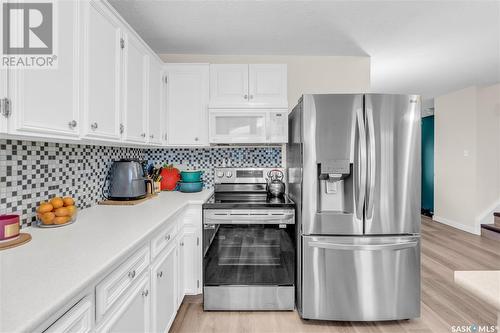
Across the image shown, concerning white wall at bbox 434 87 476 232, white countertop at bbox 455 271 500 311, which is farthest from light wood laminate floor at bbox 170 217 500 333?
white wall at bbox 434 87 476 232

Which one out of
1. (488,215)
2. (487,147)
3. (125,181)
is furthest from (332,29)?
(488,215)

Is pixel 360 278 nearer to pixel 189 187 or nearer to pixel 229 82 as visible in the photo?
pixel 189 187

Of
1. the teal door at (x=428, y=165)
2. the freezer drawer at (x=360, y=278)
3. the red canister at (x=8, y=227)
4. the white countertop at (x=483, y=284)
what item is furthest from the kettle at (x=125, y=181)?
the teal door at (x=428, y=165)

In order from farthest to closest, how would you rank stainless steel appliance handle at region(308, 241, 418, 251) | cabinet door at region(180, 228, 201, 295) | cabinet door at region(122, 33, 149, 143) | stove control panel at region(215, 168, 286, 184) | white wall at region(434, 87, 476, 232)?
white wall at region(434, 87, 476, 232)
stove control panel at region(215, 168, 286, 184)
cabinet door at region(180, 228, 201, 295)
stainless steel appliance handle at region(308, 241, 418, 251)
cabinet door at region(122, 33, 149, 143)

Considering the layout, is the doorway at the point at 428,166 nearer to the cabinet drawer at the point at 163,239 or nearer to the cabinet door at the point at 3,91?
the cabinet drawer at the point at 163,239

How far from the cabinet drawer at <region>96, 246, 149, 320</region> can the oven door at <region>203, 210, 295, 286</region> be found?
787 mm

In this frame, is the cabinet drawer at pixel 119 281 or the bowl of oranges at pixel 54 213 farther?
the bowl of oranges at pixel 54 213

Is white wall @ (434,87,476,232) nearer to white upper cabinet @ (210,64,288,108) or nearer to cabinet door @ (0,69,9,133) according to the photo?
white upper cabinet @ (210,64,288,108)

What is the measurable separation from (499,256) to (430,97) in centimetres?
322

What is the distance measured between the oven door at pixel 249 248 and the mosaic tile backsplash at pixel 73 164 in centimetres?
88

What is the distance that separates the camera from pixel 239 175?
2.81 meters

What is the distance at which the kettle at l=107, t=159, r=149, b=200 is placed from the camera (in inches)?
81.4

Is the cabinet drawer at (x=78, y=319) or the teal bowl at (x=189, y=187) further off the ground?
the teal bowl at (x=189, y=187)

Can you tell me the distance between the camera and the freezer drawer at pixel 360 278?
6.43ft
